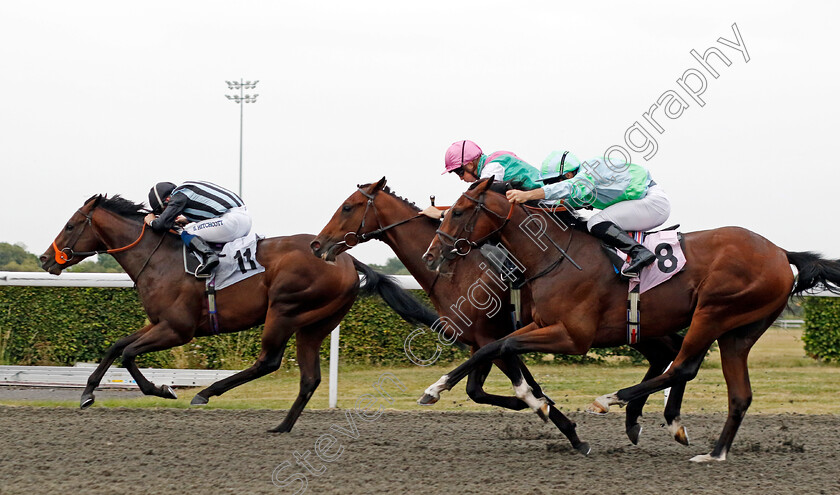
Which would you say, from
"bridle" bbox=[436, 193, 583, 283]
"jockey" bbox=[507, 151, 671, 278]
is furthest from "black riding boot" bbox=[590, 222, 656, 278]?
"bridle" bbox=[436, 193, 583, 283]

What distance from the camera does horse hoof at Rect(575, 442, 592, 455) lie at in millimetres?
5518

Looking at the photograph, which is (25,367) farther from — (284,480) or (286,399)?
(284,480)

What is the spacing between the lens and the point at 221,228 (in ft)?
21.4

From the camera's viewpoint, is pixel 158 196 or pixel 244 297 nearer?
pixel 244 297

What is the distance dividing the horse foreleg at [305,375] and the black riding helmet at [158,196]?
1540 millimetres

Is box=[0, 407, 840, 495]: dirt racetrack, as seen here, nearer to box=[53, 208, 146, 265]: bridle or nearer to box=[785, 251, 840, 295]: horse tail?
box=[785, 251, 840, 295]: horse tail

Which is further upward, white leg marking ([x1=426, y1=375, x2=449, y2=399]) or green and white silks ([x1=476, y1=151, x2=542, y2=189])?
green and white silks ([x1=476, y1=151, x2=542, y2=189])

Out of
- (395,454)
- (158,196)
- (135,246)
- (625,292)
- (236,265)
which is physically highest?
(158,196)

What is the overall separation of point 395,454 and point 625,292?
1.72 m

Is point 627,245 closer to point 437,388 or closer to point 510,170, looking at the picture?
point 510,170

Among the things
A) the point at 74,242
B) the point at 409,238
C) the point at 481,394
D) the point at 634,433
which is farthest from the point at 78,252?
the point at 634,433

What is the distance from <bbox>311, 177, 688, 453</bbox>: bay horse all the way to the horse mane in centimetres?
180

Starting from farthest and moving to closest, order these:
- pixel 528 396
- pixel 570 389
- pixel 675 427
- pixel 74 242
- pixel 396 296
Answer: pixel 570 389
pixel 74 242
pixel 396 296
pixel 675 427
pixel 528 396

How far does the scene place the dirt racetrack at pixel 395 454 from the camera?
4.48 m
